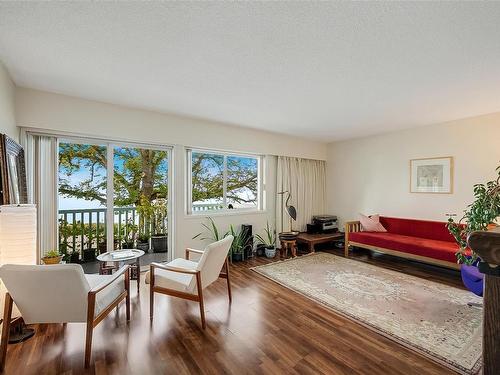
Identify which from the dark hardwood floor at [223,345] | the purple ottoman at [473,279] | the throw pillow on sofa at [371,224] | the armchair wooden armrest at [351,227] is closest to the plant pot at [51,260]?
the dark hardwood floor at [223,345]

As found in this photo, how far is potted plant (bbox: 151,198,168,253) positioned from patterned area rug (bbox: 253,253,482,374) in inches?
72.3

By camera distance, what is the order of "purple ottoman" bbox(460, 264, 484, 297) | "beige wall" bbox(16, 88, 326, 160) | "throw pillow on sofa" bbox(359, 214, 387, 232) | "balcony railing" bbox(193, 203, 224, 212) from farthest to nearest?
"throw pillow on sofa" bbox(359, 214, 387, 232), "balcony railing" bbox(193, 203, 224, 212), "beige wall" bbox(16, 88, 326, 160), "purple ottoman" bbox(460, 264, 484, 297)

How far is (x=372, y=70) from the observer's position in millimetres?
2332

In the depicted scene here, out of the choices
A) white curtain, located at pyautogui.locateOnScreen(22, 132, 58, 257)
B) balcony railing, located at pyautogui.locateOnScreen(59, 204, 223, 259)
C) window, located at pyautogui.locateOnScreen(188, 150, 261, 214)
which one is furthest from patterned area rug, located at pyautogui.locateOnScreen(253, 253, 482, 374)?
white curtain, located at pyautogui.locateOnScreen(22, 132, 58, 257)

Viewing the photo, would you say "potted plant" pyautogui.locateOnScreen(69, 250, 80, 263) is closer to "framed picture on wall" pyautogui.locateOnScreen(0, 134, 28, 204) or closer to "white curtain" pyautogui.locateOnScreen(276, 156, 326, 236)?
"framed picture on wall" pyautogui.locateOnScreen(0, 134, 28, 204)

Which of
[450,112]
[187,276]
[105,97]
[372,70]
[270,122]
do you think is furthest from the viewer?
[270,122]

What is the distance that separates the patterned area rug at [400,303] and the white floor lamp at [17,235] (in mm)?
2736

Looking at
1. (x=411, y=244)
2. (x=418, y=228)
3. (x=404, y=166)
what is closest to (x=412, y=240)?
(x=411, y=244)

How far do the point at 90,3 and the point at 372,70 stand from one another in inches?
91.4

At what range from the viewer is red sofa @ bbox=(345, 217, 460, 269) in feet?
11.6

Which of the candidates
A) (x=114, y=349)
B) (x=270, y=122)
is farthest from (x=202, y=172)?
(x=114, y=349)

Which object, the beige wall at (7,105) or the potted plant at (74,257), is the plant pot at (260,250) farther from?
the beige wall at (7,105)

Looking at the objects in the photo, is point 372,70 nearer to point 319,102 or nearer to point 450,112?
point 319,102

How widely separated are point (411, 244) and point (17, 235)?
483cm
